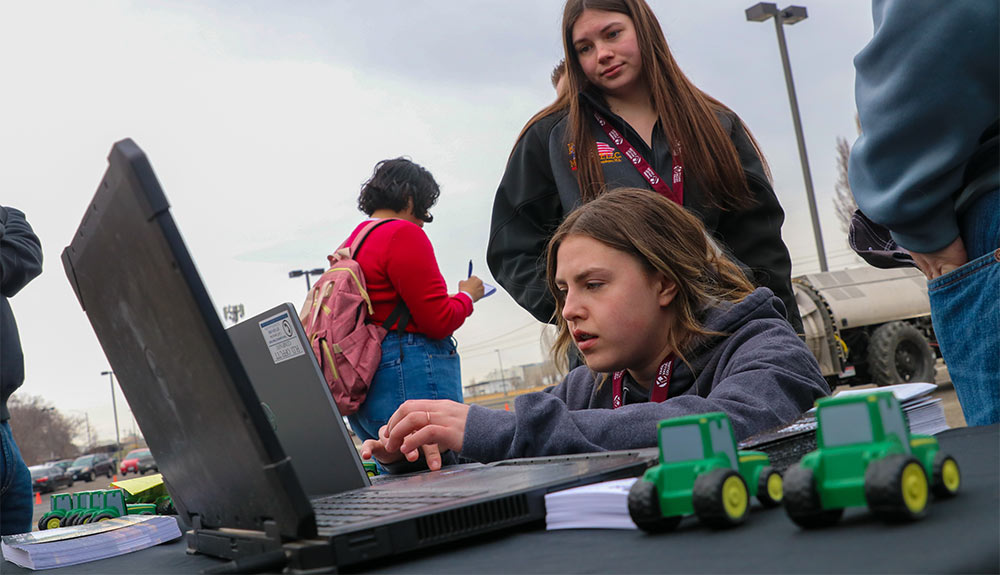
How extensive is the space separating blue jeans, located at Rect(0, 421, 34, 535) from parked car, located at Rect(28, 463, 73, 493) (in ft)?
102

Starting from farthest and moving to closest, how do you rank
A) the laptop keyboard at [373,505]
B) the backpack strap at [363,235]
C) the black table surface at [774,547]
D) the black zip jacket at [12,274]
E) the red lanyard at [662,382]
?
the backpack strap at [363,235]
the black zip jacket at [12,274]
the red lanyard at [662,382]
the laptop keyboard at [373,505]
the black table surface at [774,547]

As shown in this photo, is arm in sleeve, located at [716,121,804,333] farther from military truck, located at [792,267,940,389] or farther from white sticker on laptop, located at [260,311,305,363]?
military truck, located at [792,267,940,389]

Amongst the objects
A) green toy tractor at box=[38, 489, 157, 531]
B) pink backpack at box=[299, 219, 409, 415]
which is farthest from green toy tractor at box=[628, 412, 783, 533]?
pink backpack at box=[299, 219, 409, 415]

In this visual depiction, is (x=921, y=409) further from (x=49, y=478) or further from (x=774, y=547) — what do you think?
(x=49, y=478)

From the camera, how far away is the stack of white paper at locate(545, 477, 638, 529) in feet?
2.66

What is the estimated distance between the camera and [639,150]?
2.48m

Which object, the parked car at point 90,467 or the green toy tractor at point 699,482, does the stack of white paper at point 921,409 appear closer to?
the green toy tractor at point 699,482

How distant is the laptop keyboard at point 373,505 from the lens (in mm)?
888

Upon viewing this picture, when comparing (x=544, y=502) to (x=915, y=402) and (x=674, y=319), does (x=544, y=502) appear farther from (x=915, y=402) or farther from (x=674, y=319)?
(x=674, y=319)

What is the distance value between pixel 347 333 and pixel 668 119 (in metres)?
1.31

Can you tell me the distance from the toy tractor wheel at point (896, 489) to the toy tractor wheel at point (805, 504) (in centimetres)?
3

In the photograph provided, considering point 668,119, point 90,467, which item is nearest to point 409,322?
point 668,119

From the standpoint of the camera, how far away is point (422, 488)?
110 cm

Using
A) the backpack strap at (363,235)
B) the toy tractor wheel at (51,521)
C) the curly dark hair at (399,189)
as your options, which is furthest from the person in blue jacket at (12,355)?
the curly dark hair at (399,189)
